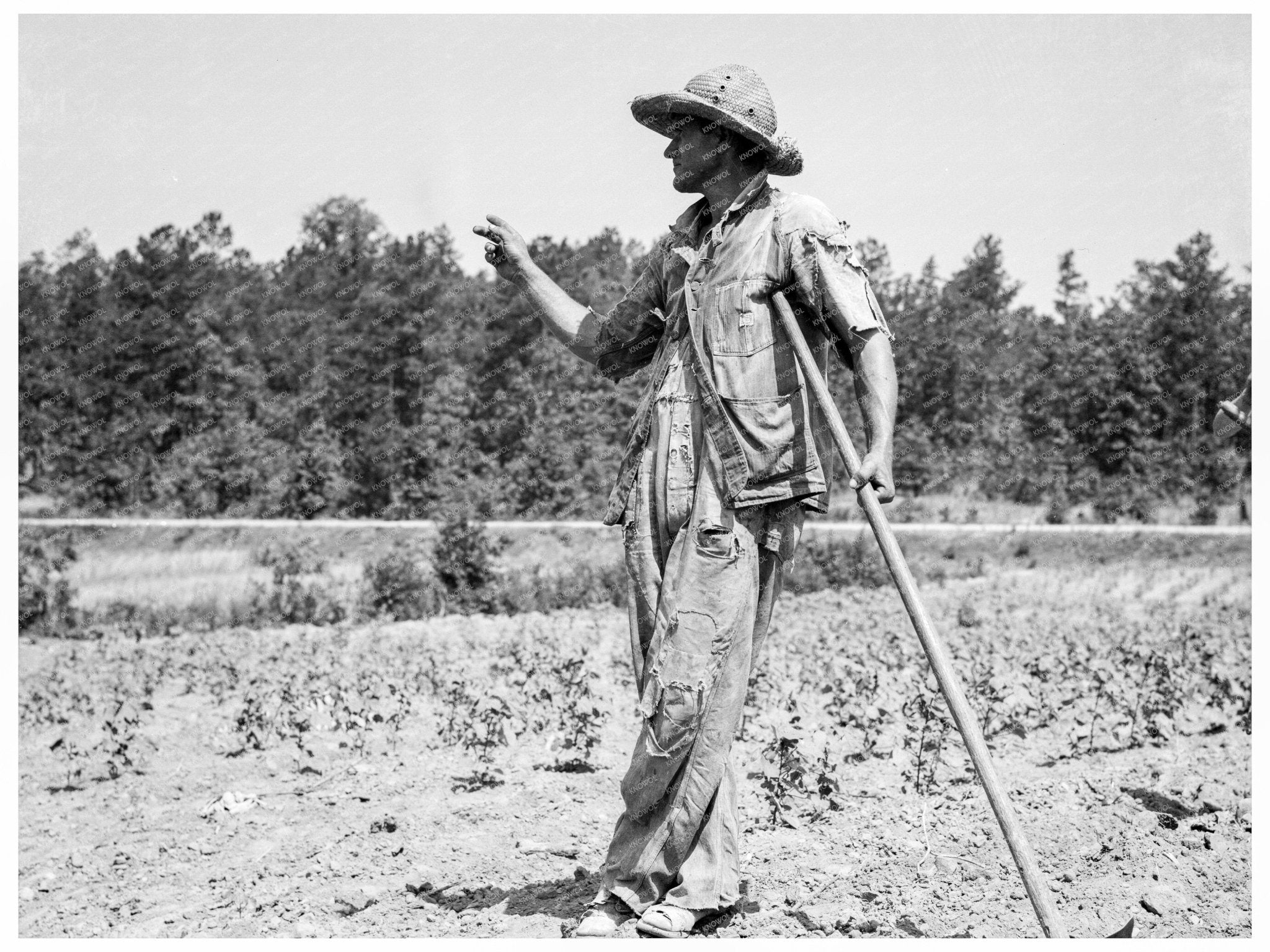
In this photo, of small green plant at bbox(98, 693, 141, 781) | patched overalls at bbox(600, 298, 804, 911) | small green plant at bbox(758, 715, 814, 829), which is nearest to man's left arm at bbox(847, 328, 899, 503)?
patched overalls at bbox(600, 298, 804, 911)

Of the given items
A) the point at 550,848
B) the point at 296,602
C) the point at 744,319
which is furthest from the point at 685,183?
the point at 296,602

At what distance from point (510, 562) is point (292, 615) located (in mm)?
8669

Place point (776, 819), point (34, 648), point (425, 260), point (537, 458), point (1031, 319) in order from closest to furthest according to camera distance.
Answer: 1. point (776, 819)
2. point (34, 648)
3. point (537, 458)
4. point (425, 260)
5. point (1031, 319)

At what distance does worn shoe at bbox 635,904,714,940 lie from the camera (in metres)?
3.62

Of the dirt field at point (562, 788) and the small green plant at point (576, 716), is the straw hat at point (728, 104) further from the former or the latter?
the small green plant at point (576, 716)

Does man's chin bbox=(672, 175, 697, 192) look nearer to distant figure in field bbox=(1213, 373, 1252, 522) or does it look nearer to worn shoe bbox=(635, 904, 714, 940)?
distant figure in field bbox=(1213, 373, 1252, 522)

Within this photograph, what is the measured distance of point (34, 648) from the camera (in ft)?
39.3

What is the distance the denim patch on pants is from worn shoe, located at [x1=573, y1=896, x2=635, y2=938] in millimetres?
34

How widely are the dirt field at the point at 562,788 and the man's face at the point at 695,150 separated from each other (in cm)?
211

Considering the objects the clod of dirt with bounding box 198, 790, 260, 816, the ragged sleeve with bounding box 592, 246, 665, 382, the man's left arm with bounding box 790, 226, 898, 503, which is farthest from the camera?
the clod of dirt with bounding box 198, 790, 260, 816

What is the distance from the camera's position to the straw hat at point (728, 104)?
3648mm
